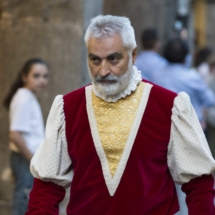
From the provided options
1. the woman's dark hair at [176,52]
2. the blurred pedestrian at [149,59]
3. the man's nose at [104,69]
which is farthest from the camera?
the blurred pedestrian at [149,59]

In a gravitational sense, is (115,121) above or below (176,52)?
above

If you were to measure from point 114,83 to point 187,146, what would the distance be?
1.42 ft

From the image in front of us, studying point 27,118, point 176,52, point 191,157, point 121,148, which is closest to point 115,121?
point 121,148

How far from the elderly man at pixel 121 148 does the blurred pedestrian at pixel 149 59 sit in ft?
15.5

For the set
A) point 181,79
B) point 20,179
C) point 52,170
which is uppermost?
point 52,170

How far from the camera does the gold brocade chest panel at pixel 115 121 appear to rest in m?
3.81

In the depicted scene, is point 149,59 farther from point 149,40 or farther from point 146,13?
point 146,13

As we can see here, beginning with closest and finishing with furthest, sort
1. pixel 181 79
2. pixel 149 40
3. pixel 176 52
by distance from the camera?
pixel 181 79, pixel 176 52, pixel 149 40

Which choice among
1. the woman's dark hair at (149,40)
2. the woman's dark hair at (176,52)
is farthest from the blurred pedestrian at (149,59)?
the woman's dark hair at (176,52)

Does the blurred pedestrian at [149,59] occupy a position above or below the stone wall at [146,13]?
above

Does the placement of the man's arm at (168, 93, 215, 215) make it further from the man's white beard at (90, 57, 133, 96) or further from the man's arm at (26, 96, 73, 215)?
the man's arm at (26, 96, 73, 215)

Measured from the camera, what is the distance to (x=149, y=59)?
8.95 meters

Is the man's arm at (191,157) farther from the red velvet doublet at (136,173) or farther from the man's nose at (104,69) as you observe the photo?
the man's nose at (104,69)

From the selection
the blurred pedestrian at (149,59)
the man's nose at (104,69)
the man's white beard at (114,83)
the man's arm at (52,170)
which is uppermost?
the man's nose at (104,69)
